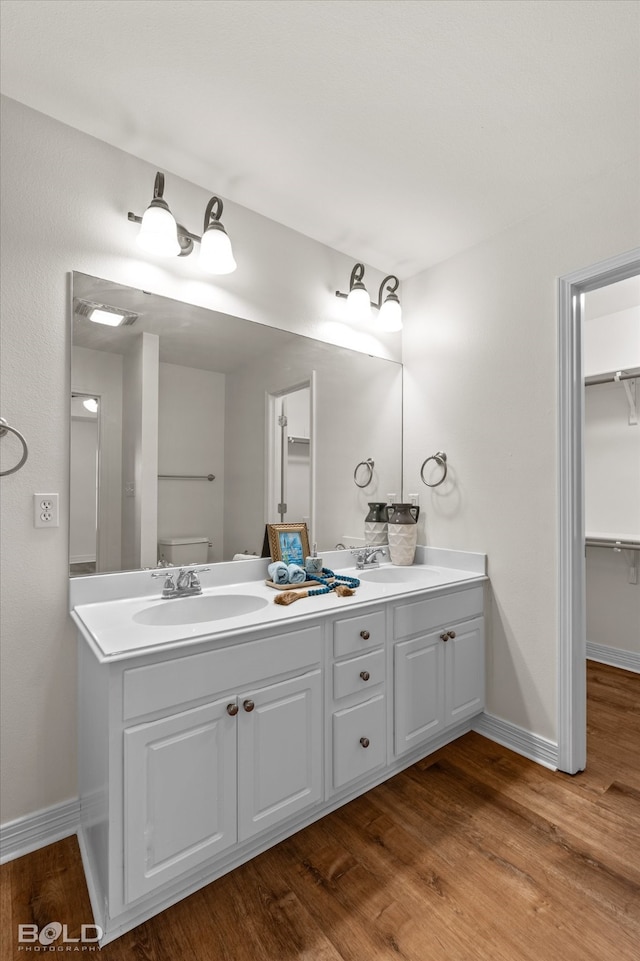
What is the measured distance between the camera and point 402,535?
251cm

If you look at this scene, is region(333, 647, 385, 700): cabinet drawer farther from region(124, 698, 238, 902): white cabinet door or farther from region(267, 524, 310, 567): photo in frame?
region(267, 524, 310, 567): photo in frame

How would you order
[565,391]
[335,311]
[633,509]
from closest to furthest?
[565,391], [335,311], [633,509]

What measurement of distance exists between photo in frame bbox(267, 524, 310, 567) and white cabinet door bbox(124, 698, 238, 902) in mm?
833

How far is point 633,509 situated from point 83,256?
136 inches

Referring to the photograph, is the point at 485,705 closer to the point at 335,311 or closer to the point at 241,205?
the point at 335,311

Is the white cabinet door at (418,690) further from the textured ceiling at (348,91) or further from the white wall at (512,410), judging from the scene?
the textured ceiling at (348,91)

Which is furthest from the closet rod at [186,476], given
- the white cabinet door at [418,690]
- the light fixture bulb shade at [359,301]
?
the light fixture bulb shade at [359,301]

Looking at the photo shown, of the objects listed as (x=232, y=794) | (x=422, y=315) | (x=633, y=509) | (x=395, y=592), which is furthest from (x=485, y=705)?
(x=422, y=315)

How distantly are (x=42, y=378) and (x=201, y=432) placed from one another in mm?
599

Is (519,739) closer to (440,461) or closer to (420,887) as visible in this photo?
(420,887)

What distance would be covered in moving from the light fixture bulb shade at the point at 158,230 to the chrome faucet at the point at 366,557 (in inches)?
64.4

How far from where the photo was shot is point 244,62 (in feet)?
4.73

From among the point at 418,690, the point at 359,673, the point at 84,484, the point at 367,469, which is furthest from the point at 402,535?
the point at 84,484

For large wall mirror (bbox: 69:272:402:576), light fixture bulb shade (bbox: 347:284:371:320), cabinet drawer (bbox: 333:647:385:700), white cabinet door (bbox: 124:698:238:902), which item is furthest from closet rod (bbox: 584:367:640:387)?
white cabinet door (bbox: 124:698:238:902)
